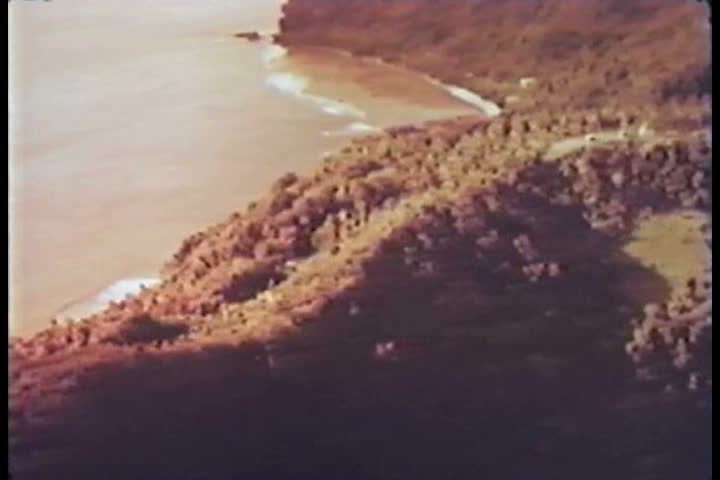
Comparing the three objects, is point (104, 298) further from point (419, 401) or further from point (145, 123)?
point (419, 401)

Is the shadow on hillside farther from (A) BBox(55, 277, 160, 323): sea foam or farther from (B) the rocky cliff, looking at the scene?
(A) BBox(55, 277, 160, 323): sea foam

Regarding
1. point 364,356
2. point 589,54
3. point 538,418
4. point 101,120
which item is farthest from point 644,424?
point 101,120

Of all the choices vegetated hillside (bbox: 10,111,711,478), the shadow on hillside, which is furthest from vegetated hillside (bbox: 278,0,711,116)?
the shadow on hillside

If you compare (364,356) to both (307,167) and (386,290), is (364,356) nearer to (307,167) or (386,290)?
(386,290)

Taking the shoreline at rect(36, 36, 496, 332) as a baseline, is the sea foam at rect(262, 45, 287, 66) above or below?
above

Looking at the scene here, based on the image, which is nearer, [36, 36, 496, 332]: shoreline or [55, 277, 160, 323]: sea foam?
[55, 277, 160, 323]: sea foam

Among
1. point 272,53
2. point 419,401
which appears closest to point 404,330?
point 419,401

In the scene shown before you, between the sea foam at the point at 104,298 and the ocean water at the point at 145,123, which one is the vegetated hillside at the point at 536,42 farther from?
the sea foam at the point at 104,298
